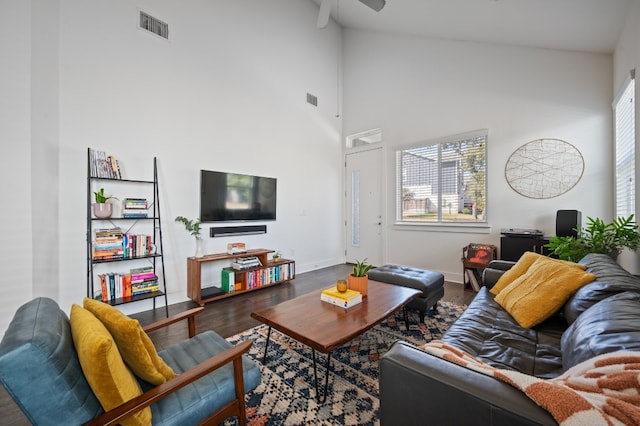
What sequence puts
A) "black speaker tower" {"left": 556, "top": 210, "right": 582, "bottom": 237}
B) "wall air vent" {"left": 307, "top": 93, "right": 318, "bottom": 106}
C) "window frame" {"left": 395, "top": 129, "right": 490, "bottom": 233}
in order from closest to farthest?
"black speaker tower" {"left": 556, "top": 210, "right": 582, "bottom": 237} → "window frame" {"left": 395, "top": 129, "right": 490, "bottom": 233} → "wall air vent" {"left": 307, "top": 93, "right": 318, "bottom": 106}

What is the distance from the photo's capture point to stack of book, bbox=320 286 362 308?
6.58ft

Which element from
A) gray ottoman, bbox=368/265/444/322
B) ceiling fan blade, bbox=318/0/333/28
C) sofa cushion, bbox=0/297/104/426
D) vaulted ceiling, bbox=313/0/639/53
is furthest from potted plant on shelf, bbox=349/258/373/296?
vaulted ceiling, bbox=313/0/639/53

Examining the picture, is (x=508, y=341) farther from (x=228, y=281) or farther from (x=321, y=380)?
(x=228, y=281)

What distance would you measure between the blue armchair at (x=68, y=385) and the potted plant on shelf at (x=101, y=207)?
6.02 feet

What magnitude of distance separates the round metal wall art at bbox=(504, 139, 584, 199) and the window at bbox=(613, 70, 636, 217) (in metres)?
0.38

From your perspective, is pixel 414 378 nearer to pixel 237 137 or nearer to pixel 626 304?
pixel 626 304

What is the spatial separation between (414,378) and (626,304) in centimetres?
105

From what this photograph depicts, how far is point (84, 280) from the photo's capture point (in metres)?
2.69

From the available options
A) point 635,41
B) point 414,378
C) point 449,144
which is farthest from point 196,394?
point 449,144

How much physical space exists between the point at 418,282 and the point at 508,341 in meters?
1.07

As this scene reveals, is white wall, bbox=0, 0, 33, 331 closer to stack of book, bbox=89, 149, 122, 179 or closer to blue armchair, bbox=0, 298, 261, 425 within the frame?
stack of book, bbox=89, 149, 122, 179

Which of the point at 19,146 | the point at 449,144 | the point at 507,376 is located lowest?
the point at 507,376

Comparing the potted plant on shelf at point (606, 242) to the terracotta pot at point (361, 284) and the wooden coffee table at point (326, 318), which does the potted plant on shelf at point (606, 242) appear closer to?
the wooden coffee table at point (326, 318)

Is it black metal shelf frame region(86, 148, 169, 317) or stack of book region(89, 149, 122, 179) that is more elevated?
stack of book region(89, 149, 122, 179)
